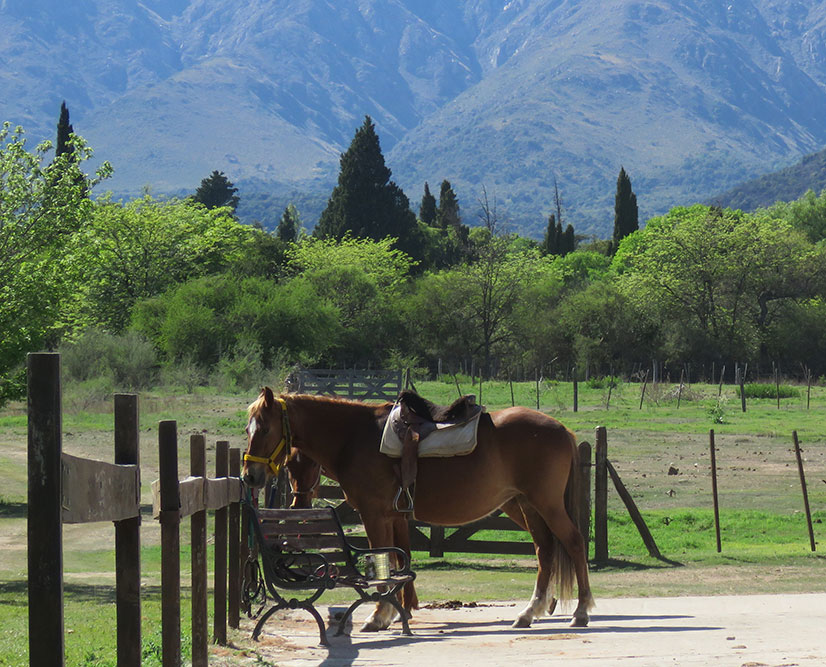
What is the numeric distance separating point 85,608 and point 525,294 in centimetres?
6649

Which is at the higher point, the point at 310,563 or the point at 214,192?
the point at 214,192

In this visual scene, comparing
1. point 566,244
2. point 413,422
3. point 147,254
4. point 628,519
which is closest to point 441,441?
point 413,422

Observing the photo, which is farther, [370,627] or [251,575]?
[370,627]

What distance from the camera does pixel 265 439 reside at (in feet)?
31.6

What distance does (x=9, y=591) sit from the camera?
47.3 ft

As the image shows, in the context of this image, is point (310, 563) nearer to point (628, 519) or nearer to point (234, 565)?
point (234, 565)

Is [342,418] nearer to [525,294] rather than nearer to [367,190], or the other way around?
[525,294]

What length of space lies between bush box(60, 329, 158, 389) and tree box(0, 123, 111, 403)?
23.5 meters

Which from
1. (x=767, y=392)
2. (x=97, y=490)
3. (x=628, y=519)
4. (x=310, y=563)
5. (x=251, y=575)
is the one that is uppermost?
(x=97, y=490)

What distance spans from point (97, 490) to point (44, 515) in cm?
54

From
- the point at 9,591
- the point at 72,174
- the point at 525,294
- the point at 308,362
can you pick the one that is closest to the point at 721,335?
the point at 525,294

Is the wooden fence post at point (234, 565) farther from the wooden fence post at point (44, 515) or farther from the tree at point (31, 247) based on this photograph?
the tree at point (31, 247)

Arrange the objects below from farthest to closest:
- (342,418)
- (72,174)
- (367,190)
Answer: (367,190) < (72,174) < (342,418)

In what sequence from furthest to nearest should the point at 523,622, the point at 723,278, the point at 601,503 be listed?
1. the point at 723,278
2. the point at 601,503
3. the point at 523,622
